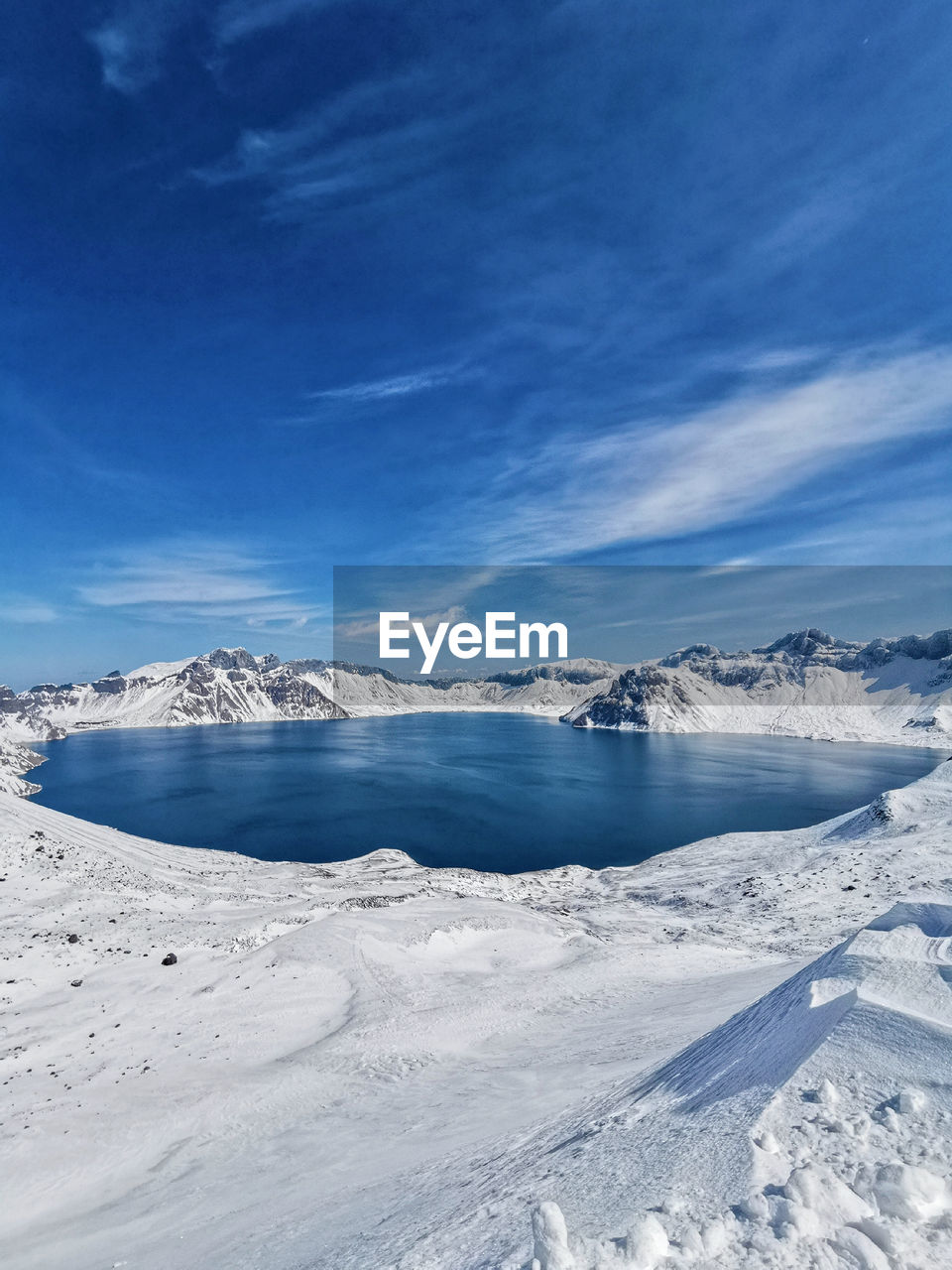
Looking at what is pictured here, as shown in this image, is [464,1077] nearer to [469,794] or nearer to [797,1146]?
[797,1146]

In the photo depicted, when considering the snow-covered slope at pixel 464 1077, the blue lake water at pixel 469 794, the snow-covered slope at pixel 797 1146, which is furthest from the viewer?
the blue lake water at pixel 469 794

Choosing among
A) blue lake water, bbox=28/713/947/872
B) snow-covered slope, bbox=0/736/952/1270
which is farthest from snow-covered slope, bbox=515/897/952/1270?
blue lake water, bbox=28/713/947/872

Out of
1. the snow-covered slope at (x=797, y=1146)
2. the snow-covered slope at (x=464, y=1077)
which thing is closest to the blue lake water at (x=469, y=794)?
the snow-covered slope at (x=464, y=1077)

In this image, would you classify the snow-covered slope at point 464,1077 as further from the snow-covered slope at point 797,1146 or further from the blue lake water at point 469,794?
the blue lake water at point 469,794

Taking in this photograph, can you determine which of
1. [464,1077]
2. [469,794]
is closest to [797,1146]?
[464,1077]

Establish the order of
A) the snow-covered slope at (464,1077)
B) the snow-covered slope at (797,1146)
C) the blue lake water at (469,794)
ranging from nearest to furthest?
the snow-covered slope at (797,1146)
the snow-covered slope at (464,1077)
the blue lake water at (469,794)

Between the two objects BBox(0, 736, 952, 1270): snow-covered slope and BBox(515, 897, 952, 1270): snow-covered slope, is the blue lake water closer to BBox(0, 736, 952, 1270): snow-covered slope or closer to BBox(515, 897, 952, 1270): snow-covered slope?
BBox(0, 736, 952, 1270): snow-covered slope

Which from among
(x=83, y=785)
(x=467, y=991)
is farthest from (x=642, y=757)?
(x=467, y=991)
